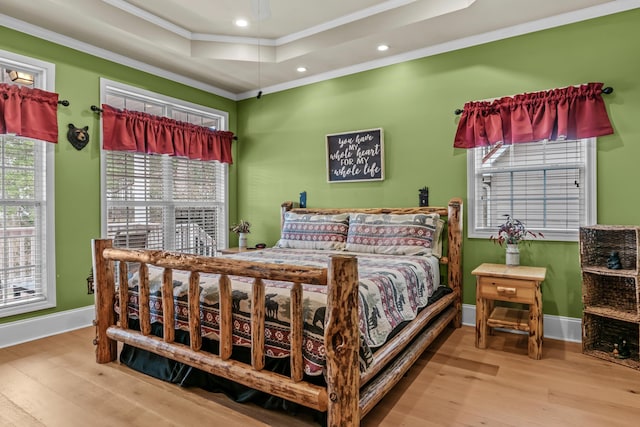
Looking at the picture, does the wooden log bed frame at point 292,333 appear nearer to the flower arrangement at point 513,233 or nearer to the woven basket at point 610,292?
the flower arrangement at point 513,233

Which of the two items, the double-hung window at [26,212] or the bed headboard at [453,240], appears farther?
the bed headboard at [453,240]

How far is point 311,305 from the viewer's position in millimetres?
1843

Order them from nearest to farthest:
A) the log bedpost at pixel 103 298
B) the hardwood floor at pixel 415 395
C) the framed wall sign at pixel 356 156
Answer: the hardwood floor at pixel 415 395, the log bedpost at pixel 103 298, the framed wall sign at pixel 356 156

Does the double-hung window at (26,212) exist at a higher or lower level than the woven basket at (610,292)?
higher

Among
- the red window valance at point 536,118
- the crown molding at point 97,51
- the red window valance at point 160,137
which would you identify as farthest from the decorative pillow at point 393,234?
the crown molding at point 97,51

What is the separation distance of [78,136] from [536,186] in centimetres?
415

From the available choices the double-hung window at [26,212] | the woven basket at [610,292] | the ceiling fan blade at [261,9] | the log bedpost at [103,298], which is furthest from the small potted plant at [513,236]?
the double-hung window at [26,212]

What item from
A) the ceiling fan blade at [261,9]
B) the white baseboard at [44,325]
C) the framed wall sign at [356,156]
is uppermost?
the ceiling fan blade at [261,9]

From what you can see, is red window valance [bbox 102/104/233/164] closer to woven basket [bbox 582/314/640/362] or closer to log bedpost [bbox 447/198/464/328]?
log bedpost [bbox 447/198/464/328]

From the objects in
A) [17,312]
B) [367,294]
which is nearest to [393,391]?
[367,294]

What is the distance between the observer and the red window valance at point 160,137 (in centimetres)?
366

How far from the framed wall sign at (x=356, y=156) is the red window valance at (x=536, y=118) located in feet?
2.69

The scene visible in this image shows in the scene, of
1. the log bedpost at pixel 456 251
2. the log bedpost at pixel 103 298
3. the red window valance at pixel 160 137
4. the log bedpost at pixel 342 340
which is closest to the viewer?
the log bedpost at pixel 342 340

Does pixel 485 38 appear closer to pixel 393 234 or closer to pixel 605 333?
pixel 393 234
